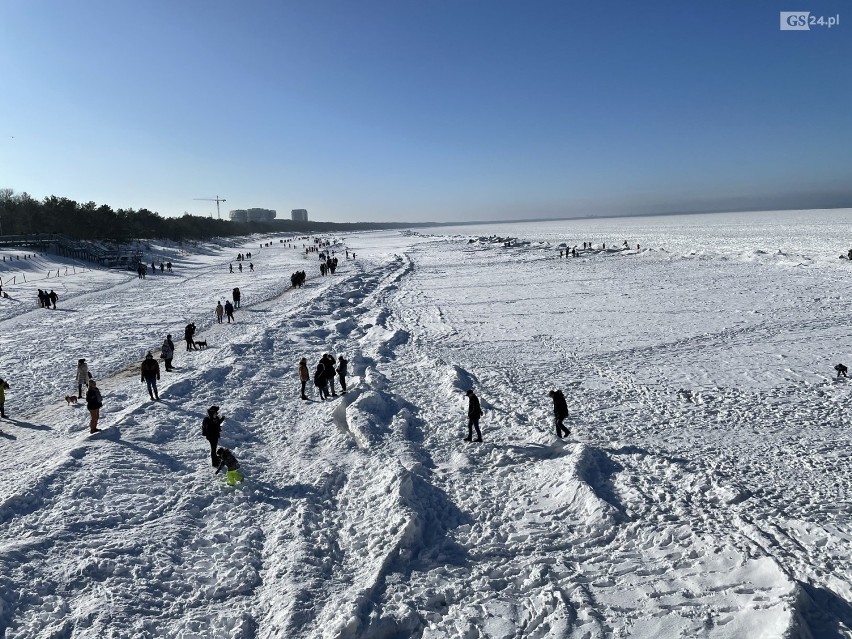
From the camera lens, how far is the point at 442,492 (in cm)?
920

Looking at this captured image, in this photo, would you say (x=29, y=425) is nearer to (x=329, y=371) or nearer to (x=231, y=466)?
(x=231, y=466)

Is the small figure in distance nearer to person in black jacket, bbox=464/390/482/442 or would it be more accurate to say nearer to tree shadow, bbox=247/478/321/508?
tree shadow, bbox=247/478/321/508

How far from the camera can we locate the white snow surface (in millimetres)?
6316

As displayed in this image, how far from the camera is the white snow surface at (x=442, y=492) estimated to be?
6.32 metres

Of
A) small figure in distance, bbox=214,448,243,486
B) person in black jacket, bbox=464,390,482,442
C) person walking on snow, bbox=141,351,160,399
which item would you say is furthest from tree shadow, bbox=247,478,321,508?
person walking on snow, bbox=141,351,160,399

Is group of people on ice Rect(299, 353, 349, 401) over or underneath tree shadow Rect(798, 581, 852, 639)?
over

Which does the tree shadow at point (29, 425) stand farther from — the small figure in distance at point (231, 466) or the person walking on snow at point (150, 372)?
the small figure in distance at point (231, 466)

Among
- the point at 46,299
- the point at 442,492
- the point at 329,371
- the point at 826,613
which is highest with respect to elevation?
the point at 46,299

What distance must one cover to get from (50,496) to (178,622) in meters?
4.07

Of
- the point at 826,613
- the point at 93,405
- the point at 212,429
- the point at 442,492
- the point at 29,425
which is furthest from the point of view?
the point at 29,425

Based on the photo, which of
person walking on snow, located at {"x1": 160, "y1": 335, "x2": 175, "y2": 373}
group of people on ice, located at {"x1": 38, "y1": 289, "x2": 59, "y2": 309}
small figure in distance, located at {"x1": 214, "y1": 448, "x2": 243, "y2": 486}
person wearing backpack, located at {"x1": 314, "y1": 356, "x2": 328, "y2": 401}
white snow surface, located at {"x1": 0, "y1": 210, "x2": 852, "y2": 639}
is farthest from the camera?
group of people on ice, located at {"x1": 38, "y1": 289, "x2": 59, "y2": 309}

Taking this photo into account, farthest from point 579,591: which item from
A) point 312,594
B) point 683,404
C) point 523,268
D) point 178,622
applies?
point 523,268

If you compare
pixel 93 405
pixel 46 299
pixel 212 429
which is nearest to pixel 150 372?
pixel 93 405

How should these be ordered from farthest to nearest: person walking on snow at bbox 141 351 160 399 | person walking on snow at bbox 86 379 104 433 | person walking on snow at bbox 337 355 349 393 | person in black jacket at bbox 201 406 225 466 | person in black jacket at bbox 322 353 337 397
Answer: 1. person walking on snow at bbox 337 355 349 393
2. person in black jacket at bbox 322 353 337 397
3. person walking on snow at bbox 141 351 160 399
4. person walking on snow at bbox 86 379 104 433
5. person in black jacket at bbox 201 406 225 466
